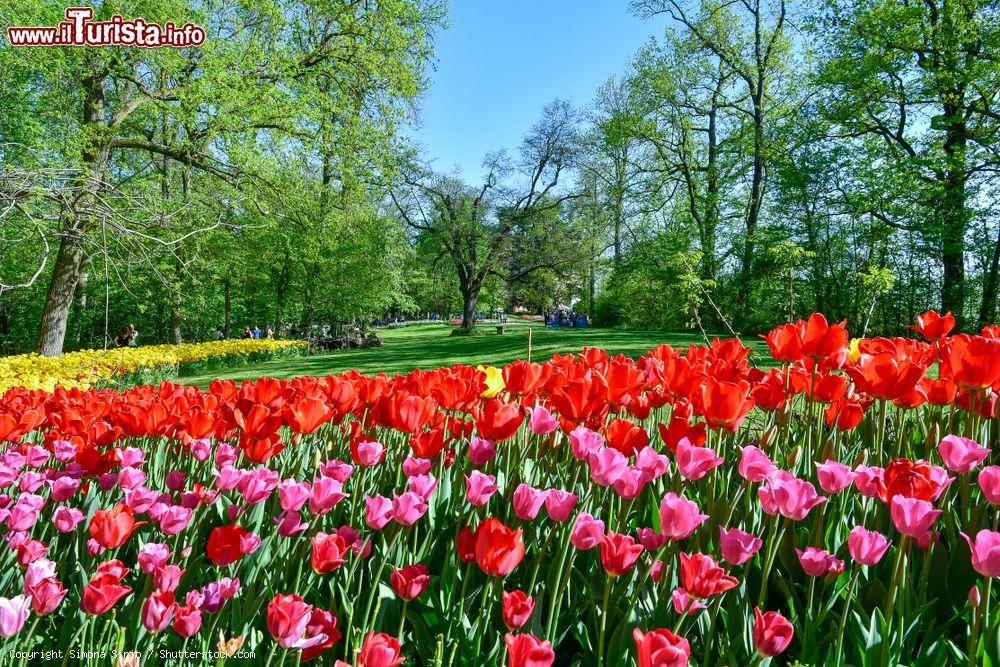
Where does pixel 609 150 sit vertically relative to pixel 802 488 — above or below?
above

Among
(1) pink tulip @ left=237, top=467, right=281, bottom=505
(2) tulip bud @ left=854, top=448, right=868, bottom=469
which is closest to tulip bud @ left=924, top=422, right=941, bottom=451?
(2) tulip bud @ left=854, top=448, right=868, bottom=469

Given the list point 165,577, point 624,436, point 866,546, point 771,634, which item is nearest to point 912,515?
point 866,546

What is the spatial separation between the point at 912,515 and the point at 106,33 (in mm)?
14094

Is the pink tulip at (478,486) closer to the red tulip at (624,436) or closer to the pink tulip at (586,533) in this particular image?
the pink tulip at (586,533)

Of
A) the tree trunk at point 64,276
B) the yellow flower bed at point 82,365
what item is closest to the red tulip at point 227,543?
the yellow flower bed at point 82,365

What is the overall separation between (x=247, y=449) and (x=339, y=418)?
42cm

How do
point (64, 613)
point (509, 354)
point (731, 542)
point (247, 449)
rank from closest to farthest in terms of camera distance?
point (731, 542)
point (64, 613)
point (247, 449)
point (509, 354)

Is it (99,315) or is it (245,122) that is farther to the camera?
(99,315)

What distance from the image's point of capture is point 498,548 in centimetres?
97

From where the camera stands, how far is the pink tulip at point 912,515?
95cm

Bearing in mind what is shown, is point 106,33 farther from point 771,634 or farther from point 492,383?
point 771,634

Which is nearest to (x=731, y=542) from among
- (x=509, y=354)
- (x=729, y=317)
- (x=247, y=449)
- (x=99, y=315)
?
(x=247, y=449)

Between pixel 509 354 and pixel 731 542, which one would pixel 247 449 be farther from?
pixel 509 354

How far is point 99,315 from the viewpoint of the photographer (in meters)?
24.5
